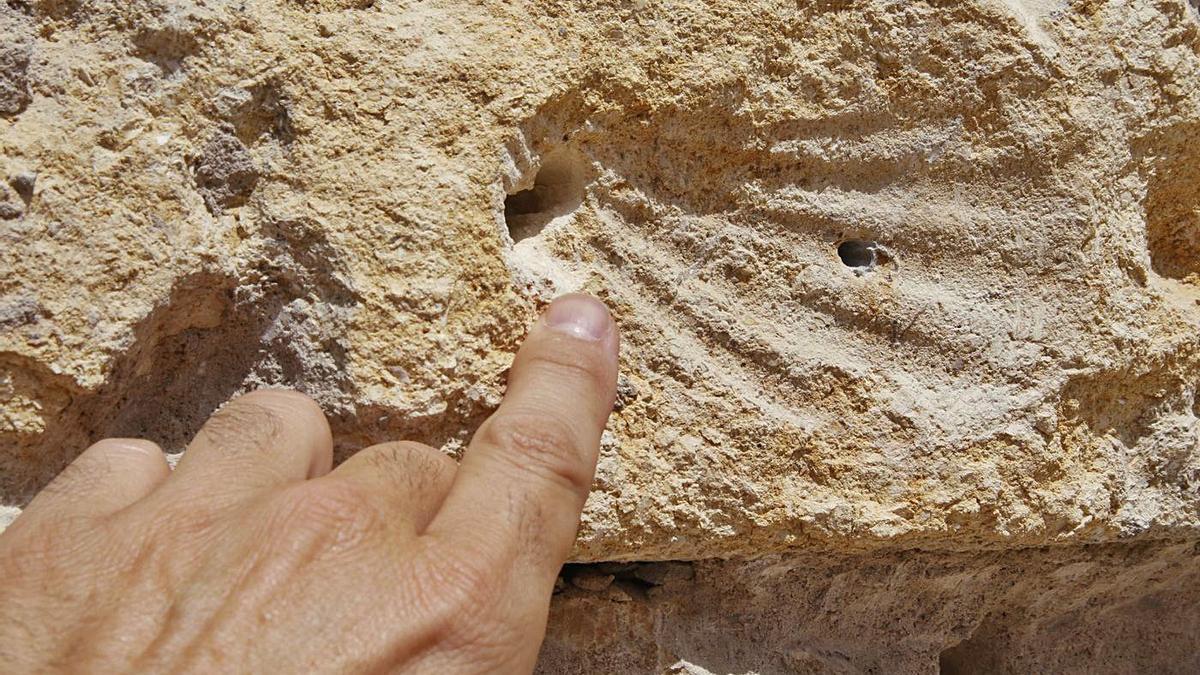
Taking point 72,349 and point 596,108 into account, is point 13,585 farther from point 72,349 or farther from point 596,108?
point 596,108

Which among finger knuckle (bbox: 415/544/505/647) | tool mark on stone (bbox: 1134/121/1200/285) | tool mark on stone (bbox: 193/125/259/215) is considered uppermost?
tool mark on stone (bbox: 1134/121/1200/285)

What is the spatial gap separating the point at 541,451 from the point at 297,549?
0.21 metres

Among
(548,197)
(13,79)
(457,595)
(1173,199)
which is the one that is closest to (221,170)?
(13,79)

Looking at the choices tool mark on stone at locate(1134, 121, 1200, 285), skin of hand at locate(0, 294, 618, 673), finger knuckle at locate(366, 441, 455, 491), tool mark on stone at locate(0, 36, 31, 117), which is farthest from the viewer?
tool mark on stone at locate(1134, 121, 1200, 285)

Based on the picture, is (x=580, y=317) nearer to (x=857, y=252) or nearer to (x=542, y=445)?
(x=542, y=445)

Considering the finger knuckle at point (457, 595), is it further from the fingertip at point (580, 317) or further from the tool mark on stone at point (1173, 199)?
the tool mark on stone at point (1173, 199)

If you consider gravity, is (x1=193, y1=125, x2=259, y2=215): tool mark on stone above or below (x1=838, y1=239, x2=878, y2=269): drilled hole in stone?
below

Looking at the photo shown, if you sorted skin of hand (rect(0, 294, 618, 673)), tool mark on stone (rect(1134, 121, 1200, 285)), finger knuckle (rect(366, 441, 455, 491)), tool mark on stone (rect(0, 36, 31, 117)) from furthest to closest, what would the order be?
tool mark on stone (rect(1134, 121, 1200, 285)), tool mark on stone (rect(0, 36, 31, 117)), finger knuckle (rect(366, 441, 455, 491)), skin of hand (rect(0, 294, 618, 673))

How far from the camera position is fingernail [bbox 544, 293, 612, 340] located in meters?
0.98

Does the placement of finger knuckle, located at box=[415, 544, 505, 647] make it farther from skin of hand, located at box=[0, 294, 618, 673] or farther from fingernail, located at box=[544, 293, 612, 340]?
fingernail, located at box=[544, 293, 612, 340]

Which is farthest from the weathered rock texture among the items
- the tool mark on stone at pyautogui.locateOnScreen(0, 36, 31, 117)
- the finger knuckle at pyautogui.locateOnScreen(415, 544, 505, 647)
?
the finger knuckle at pyautogui.locateOnScreen(415, 544, 505, 647)

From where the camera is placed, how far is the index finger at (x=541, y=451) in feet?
2.64

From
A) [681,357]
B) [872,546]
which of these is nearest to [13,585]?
[681,357]

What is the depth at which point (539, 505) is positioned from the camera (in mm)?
833
